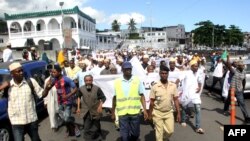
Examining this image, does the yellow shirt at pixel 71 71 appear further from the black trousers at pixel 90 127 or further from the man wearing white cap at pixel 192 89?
the black trousers at pixel 90 127

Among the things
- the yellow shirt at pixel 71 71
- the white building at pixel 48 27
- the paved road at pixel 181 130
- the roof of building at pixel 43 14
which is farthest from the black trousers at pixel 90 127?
the roof of building at pixel 43 14

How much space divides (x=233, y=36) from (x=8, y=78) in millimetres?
105215

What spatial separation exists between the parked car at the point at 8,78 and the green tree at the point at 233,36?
10121 cm

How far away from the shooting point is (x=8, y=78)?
910cm

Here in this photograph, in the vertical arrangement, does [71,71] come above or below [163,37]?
below

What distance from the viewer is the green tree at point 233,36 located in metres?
106

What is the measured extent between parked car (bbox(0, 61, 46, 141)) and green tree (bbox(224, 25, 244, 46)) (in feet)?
332

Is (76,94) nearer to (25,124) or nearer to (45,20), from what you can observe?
(25,124)

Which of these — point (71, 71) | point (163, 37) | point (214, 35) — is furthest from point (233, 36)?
point (71, 71)

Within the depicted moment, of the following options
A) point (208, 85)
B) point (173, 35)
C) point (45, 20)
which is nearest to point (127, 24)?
point (173, 35)

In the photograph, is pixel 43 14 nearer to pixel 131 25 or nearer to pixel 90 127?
pixel 90 127

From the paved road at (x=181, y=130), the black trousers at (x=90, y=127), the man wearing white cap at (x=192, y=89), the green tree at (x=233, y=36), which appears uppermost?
the green tree at (x=233, y=36)

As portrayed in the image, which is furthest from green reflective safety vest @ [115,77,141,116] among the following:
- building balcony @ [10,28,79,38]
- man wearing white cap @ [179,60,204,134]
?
building balcony @ [10,28,79,38]

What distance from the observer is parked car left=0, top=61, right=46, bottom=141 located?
7.50 metres
